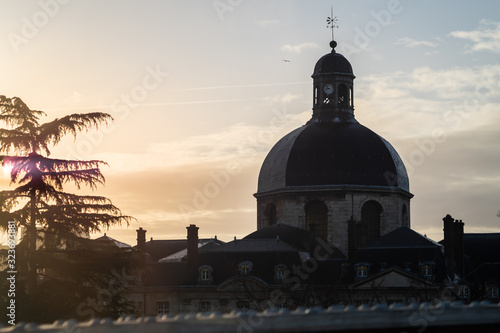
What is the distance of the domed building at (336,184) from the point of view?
78500 millimetres

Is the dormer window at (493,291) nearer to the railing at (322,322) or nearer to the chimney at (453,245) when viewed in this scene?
the chimney at (453,245)

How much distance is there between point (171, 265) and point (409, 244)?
15782 millimetres

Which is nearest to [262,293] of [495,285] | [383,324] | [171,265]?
[171,265]

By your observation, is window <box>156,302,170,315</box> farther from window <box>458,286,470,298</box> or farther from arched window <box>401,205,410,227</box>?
arched window <box>401,205,410,227</box>

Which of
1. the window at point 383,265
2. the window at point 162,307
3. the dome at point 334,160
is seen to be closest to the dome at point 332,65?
the dome at point 334,160

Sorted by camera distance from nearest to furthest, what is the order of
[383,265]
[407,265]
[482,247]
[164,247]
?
[407,265] < [383,265] < [482,247] < [164,247]

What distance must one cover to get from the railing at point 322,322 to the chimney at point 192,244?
58.4 metres

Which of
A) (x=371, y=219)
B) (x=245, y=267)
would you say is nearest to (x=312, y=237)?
(x=371, y=219)

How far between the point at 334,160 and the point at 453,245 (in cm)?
1181

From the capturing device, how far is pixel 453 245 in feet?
236

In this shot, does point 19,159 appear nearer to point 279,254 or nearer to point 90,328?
point 90,328

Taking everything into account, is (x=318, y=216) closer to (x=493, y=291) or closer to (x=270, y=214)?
(x=270, y=214)

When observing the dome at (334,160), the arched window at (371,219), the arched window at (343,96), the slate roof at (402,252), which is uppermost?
the arched window at (343,96)

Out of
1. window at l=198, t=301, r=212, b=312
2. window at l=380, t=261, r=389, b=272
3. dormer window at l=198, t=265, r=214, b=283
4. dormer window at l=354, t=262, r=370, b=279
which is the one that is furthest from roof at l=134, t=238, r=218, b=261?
window at l=380, t=261, r=389, b=272
